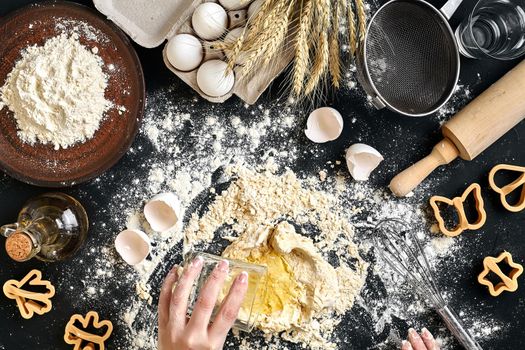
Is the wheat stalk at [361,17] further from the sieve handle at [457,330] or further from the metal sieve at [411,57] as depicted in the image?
the sieve handle at [457,330]

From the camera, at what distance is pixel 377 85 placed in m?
1.52

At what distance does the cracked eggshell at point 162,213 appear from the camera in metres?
1.55

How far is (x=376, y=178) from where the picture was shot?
1.62 m

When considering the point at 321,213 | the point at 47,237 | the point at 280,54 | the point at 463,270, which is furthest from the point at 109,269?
the point at 463,270

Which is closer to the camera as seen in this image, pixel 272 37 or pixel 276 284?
pixel 272 37

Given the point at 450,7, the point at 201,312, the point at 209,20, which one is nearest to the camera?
the point at 201,312

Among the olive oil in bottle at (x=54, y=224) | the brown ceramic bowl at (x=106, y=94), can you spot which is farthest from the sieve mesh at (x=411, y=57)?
the olive oil in bottle at (x=54, y=224)

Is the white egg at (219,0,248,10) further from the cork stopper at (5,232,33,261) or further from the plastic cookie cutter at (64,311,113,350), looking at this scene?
the plastic cookie cutter at (64,311,113,350)

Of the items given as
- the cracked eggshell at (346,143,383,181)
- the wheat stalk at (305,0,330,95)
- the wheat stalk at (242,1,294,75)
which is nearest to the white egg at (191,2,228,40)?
the wheat stalk at (242,1,294,75)

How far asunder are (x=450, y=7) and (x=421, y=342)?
89cm

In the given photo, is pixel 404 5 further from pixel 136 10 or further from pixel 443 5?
pixel 136 10

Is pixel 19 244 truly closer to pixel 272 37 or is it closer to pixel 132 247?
pixel 132 247

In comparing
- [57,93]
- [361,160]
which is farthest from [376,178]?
[57,93]

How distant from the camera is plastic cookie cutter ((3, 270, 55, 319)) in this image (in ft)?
5.11
